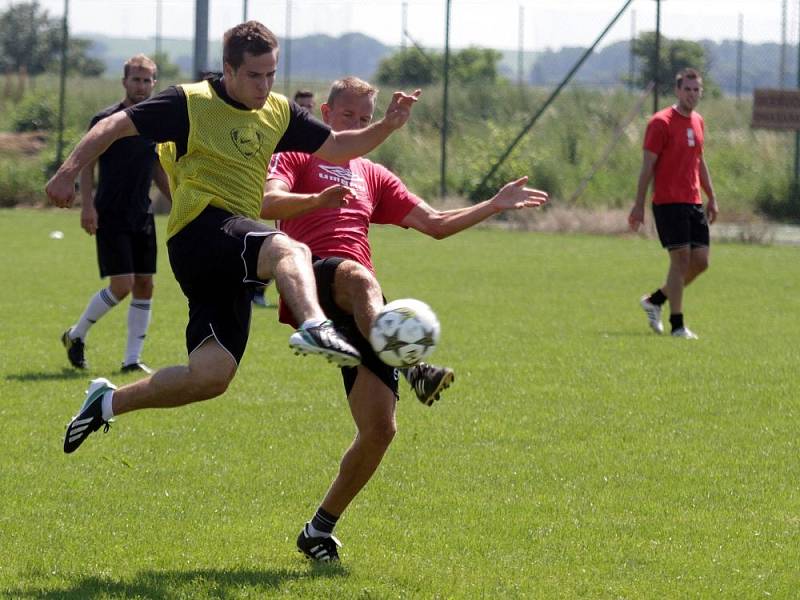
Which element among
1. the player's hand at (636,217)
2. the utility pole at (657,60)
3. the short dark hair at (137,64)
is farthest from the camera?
the utility pole at (657,60)

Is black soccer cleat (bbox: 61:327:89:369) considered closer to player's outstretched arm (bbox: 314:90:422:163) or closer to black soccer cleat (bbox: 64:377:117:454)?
black soccer cleat (bbox: 64:377:117:454)

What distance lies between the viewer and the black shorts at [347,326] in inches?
221

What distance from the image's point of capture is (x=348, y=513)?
648 cm

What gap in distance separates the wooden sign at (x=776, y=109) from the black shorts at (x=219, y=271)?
73.6 ft

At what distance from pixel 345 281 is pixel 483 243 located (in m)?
18.6

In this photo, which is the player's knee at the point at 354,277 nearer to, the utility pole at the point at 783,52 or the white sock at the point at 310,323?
the white sock at the point at 310,323

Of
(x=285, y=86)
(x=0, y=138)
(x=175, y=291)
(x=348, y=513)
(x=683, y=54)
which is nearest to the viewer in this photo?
(x=348, y=513)

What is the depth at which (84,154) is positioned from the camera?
Result: 5.44 meters

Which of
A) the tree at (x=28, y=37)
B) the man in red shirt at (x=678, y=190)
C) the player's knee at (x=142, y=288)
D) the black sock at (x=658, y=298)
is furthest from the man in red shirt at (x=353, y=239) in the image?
the tree at (x=28, y=37)

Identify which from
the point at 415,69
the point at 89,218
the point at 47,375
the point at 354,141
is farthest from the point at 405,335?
the point at 415,69

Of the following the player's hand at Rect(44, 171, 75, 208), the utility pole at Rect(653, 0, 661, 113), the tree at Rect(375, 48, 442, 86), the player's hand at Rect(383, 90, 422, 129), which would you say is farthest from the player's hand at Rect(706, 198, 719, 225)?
the tree at Rect(375, 48, 442, 86)

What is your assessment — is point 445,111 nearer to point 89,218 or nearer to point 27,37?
point 89,218

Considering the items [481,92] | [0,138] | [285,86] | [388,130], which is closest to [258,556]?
[388,130]

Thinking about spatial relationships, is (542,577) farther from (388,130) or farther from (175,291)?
(175,291)
